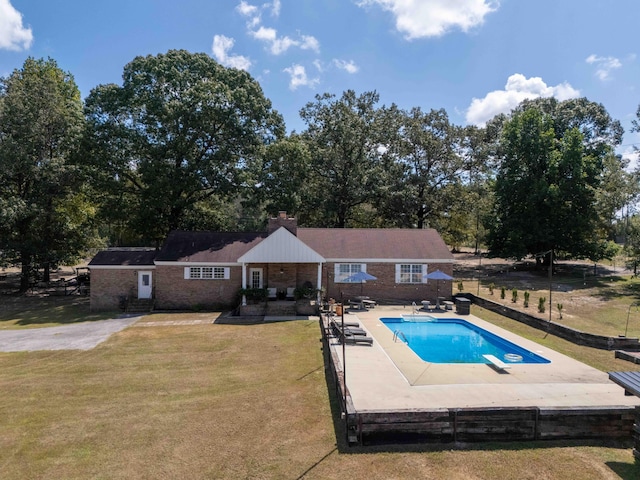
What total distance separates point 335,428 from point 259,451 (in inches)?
74.8

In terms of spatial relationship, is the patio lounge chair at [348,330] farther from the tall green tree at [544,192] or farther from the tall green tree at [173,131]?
the tall green tree at [544,192]

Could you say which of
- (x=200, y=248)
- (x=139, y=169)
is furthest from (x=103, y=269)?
(x=139, y=169)

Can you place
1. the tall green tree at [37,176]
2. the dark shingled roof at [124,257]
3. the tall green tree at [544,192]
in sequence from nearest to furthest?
the dark shingled roof at [124,257] < the tall green tree at [37,176] < the tall green tree at [544,192]

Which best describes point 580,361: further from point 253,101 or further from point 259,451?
point 253,101

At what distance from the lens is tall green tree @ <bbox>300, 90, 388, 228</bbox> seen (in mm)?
39812

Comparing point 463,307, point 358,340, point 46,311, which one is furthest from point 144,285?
point 463,307

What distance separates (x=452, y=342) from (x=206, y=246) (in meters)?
16.1

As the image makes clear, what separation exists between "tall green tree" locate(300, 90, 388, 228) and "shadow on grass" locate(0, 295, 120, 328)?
2200cm

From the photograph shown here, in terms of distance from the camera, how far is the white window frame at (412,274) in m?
25.5

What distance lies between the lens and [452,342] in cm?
1748

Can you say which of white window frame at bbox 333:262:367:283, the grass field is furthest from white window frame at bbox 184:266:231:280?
the grass field

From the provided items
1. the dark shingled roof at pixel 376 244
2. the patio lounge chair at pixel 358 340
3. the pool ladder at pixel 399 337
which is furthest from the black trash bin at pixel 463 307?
the patio lounge chair at pixel 358 340

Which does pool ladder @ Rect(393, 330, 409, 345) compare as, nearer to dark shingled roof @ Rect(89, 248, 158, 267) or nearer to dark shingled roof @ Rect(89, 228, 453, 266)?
dark shingled roof @ Rect(89, 228, 453, 266)

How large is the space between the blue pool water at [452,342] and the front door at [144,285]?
14.7 metres
